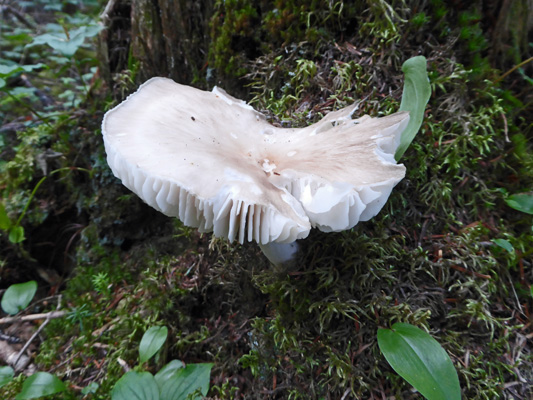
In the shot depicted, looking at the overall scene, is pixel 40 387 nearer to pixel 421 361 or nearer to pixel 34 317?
pixel 34 317

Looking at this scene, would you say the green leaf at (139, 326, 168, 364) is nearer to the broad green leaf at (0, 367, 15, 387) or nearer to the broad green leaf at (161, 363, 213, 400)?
the broad green leaf at (161, 363, 213, 400)

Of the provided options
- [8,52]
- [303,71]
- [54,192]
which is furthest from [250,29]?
[8,52]

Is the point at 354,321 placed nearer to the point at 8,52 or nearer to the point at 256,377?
the point at 256,377

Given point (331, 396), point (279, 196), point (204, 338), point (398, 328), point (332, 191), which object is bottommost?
point (204, 338)

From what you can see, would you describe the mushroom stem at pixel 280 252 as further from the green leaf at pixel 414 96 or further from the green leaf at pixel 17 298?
the green leaf at pixel 17 298

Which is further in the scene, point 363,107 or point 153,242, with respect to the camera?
point 153,242

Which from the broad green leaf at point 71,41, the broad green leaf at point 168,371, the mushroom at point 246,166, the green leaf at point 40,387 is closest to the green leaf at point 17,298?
the green leaf at point 40,387

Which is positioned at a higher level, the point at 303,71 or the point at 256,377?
the point at 303,71

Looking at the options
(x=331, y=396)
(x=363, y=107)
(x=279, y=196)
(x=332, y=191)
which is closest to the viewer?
(x=332, y=191)
